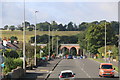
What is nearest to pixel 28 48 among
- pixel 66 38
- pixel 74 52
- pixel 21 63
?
pixel 21 63

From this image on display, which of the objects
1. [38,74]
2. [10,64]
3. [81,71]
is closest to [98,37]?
[81,71]

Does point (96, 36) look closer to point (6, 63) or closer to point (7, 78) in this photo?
point (6, 63)

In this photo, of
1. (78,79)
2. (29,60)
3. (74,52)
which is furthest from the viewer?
(74,52)

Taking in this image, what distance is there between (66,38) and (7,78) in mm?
169271

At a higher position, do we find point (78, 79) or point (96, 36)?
point (96, 36)

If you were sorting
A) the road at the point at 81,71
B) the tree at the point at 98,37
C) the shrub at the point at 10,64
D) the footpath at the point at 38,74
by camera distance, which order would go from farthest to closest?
the tree at the point at 98,37, the shrub at the point at 10,64, the road at the point at 81,71, the footpath at the point at 38,74

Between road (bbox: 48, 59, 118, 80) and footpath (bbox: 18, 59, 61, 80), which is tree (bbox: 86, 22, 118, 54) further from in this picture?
footpath (bbox: 18, 59, 61, 80)

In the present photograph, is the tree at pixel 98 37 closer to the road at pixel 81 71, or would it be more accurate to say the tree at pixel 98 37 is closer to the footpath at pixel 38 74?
the road at pixel 81 71

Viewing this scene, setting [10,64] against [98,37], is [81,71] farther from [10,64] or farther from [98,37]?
[98,37]

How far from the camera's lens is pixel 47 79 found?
1324 inches

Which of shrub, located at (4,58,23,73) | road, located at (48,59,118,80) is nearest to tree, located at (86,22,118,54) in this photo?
road, located at (48,59,118,80)

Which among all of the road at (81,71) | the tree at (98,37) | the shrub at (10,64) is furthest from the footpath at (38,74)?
the tree at (98,37)

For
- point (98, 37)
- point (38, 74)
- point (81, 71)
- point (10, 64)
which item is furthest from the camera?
point (98, 37)

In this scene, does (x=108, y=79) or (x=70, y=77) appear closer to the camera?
(x=70, y=77)
